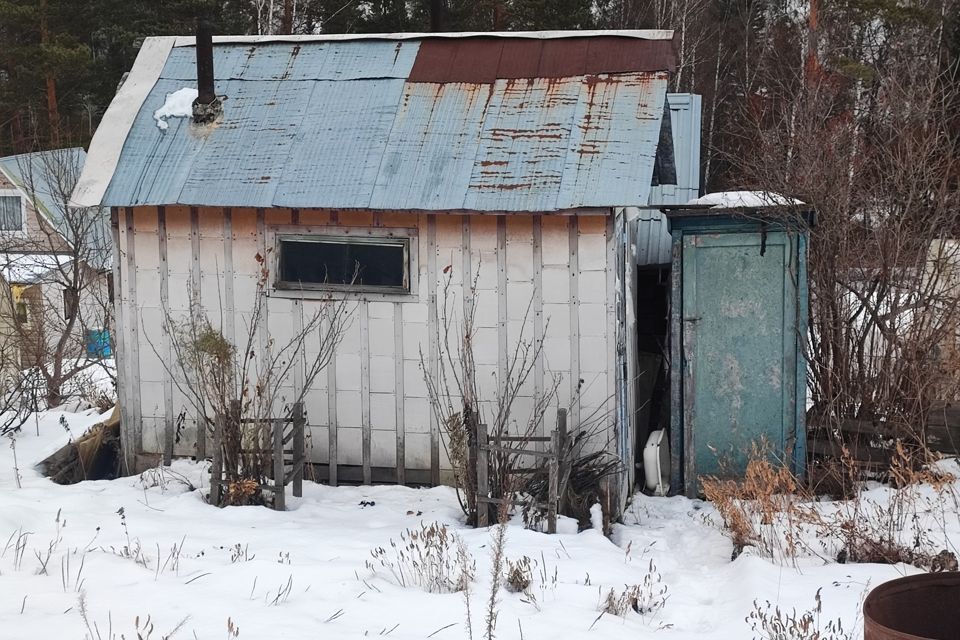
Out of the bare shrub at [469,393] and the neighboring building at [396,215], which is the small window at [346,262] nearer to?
the neighboring building at [396,215]

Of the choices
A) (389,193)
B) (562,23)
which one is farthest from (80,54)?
(389,193)

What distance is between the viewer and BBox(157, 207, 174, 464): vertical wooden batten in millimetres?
7895

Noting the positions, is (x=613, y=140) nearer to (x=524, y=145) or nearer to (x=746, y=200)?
(x=524, y=145)

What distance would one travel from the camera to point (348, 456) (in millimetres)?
7836

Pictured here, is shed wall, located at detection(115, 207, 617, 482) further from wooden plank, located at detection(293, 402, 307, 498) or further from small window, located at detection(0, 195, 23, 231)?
small window, located at detection(0, 195, 23, 231)

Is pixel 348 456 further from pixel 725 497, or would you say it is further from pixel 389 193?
pixel 725 497

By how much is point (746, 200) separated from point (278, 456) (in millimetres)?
4358

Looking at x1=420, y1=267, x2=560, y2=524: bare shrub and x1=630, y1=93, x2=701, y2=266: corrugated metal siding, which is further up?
x1=630, y1=93, x2=701, y2=266: corrugated metal siding

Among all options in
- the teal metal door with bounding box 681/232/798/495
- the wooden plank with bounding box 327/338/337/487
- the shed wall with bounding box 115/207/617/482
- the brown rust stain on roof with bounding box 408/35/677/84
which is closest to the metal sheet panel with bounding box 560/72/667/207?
the brown rust stain on roof with bounding box 408/35/677/84

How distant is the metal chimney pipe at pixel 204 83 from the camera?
8117 mm

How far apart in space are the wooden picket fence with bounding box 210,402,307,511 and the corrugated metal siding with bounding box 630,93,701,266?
4.74 metres

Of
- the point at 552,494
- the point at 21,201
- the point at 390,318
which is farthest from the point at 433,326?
the point at 21,201

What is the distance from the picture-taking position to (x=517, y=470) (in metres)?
7.00

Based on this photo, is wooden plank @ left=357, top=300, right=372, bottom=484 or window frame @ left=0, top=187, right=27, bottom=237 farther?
window frame @ left=0, top=187, right=27, bottom=237
